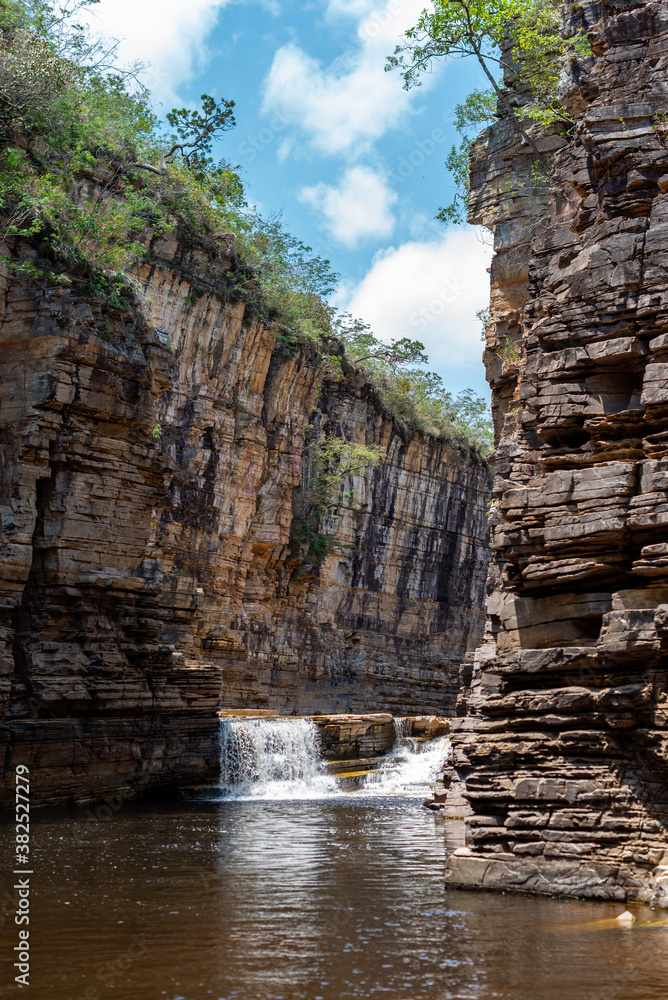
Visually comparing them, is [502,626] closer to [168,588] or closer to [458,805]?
[458,805]

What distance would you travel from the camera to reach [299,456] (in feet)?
134

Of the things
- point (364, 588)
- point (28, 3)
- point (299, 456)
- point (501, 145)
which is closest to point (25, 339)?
point (28, 3)

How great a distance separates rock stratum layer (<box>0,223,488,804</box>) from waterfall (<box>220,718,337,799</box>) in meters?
0.87

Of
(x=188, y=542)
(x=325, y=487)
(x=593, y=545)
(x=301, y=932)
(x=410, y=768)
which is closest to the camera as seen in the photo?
(x=301, y=932)

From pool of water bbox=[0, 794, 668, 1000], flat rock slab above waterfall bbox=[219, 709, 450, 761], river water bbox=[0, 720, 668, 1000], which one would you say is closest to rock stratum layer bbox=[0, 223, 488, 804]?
flat rock slab above waterfall bbox=[219, 709, 450, 761]

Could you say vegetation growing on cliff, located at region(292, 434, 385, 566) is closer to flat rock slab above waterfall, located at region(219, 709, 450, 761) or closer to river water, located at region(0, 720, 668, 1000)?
flat rock slab above waterfall, located at region(219, 709, 450, 761)

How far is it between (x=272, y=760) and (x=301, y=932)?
17.2m

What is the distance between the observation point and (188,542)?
35.1m

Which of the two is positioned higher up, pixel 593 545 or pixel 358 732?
pixel 593 545

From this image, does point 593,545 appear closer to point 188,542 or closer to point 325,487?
point 188,542

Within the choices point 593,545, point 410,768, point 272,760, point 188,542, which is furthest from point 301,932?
point 188,542

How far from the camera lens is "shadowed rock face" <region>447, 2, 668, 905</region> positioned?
9375 millimetres

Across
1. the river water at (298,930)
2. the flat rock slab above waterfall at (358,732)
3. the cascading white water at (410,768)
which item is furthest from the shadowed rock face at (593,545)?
the flat rock slab above waterfall at (358,732)

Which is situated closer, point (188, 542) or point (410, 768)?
point (410, 768)
